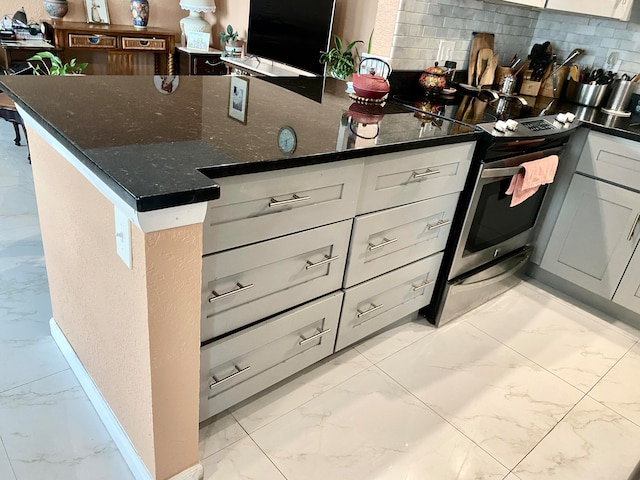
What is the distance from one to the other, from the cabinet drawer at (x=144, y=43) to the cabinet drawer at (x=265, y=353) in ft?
12.8

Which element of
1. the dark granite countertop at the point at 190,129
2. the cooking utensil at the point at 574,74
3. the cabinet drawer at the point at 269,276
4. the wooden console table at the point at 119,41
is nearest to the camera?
the dark granite countertop at the point at 190,129

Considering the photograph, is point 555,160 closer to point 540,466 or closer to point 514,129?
point 514,129

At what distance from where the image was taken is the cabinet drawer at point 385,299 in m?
1.83

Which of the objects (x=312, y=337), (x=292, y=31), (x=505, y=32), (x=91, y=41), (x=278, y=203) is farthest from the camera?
(x=91, y=41)

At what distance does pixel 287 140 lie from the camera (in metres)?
1.37

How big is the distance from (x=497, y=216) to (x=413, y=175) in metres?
0.66

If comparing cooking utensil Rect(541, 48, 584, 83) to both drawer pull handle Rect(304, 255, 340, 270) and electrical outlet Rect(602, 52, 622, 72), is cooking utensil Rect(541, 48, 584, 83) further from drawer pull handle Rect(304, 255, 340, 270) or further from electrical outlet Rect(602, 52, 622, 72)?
drawer pull handle Rect(304, 255, 340, 270)

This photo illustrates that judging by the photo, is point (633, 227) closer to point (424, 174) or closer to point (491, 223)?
point (491, 223)

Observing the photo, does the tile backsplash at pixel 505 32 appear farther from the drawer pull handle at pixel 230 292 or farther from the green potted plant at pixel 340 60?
the drawer pull handle at pixel 230 292

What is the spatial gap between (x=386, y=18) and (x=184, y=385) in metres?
1.89

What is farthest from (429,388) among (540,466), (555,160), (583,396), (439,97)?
(439,97)

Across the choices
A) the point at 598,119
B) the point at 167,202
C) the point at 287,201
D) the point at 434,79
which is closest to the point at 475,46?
the point at 434,79

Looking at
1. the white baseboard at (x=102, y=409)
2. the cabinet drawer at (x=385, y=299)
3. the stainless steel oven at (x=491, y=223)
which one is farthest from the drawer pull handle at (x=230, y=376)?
the stainless steel oven at (x=491, y=223)

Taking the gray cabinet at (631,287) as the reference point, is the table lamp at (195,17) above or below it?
above
